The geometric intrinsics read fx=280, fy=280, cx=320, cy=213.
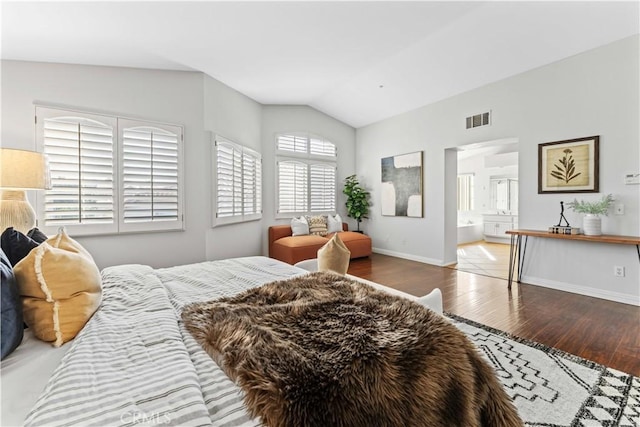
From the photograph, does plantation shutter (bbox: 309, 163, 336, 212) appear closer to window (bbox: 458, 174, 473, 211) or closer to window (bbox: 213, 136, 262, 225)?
window (bbox: 213, 136, 262, 225)

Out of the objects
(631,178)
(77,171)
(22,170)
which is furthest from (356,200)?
(22,170)

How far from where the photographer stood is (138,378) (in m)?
0.82

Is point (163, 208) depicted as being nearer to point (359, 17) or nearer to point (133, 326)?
point (133, 326)

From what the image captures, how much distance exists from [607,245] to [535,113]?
186 cm

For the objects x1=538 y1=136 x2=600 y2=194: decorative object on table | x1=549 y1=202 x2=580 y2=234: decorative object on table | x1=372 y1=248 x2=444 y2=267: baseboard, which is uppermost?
x1=538 y1=136 x2=600 y2=194: decorative object on table

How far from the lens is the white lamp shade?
2.06 meters

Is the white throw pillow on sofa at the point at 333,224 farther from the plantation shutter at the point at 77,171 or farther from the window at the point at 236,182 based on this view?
the plantation shutter at the point at 77,171

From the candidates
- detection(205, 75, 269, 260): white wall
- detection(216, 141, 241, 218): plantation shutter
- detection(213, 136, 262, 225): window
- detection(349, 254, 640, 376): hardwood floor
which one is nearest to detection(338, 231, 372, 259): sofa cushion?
detection(349, 254, 640, 376): hardwood floor

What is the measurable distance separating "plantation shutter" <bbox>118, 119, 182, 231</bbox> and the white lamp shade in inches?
39.5

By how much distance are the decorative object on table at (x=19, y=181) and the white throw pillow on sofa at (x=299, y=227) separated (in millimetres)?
3621

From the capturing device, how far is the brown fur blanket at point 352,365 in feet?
2.37

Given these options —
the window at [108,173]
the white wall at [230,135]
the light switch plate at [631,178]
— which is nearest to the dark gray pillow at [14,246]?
the window at [108,173]

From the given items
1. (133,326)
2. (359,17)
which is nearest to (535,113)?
(359,17)

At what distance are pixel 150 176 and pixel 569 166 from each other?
521 cm
